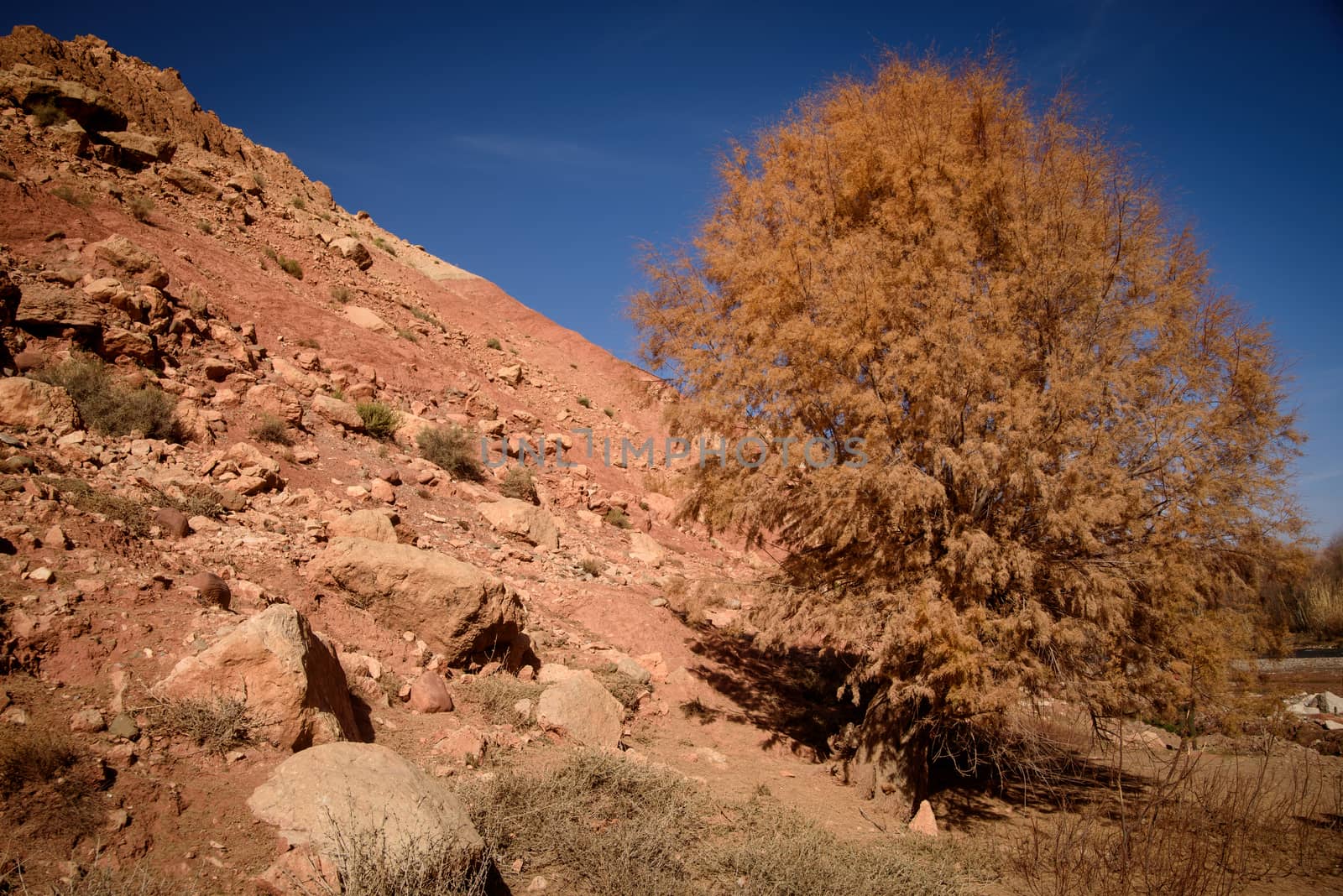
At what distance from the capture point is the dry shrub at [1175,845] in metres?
5.14

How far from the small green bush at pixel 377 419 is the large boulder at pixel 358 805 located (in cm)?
1041

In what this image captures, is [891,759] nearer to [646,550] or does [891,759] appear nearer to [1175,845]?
[1175,845]

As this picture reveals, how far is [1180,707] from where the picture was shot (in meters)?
6.74

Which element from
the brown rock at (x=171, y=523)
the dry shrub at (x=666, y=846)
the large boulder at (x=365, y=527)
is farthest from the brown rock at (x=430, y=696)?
the brown rock at (x=171, y=523)

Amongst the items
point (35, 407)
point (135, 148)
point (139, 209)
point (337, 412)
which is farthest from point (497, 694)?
point (135, 148)

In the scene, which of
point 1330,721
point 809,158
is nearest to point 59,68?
point 809,158

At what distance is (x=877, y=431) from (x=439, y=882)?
17.3 ft

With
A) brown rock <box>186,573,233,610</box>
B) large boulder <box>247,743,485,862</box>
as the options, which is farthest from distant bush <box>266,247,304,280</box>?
large boulder <box>247,743,485,862</box>

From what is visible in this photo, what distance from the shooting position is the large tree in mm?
6352

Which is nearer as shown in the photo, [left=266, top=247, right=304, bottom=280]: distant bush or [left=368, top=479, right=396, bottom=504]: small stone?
[left=368, top=479, right=396, bottom=504]: small stone

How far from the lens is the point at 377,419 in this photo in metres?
13.7

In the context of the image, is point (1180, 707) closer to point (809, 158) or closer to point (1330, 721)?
point (809, 158)

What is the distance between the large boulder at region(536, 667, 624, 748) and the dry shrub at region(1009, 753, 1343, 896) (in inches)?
166

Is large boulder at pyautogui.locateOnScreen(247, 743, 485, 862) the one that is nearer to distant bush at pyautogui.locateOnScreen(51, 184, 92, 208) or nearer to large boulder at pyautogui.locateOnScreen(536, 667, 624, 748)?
large boulder at pyautogui.locateOnScreen(536, 667, 624, 748)
